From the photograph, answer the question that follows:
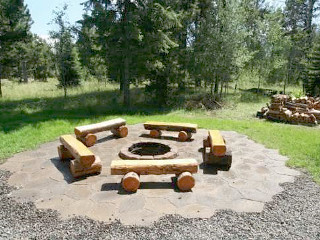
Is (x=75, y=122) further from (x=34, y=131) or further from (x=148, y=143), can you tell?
(x=148, y=143)

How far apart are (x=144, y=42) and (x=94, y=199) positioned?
34.9 feet

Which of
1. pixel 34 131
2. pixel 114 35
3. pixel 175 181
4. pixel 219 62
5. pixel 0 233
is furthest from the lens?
pixel 219 62

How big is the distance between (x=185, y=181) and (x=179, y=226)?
44.2 inches

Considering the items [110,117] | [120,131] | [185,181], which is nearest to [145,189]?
[185,181]

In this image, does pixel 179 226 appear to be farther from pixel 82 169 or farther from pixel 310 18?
pixel 310 18

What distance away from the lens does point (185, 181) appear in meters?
4.91

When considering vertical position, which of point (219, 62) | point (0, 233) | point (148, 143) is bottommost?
point (0, 233)

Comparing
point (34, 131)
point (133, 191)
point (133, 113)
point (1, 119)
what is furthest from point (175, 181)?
point (1, 119)

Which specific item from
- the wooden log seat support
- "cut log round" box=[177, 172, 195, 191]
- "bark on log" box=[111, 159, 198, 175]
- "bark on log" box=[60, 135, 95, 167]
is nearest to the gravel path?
"cut log round" box=[177, 172, 195, 191]

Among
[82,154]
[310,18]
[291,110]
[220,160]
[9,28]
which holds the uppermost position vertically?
[310,18]

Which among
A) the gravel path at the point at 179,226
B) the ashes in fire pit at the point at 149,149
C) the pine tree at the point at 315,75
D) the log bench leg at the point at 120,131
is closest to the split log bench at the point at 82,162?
the gravel path at the point at 179,226

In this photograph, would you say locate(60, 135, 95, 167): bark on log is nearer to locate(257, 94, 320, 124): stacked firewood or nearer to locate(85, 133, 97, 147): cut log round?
locate(85, 133, 97, 147): cut log round

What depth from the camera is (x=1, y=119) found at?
1172 centimetres

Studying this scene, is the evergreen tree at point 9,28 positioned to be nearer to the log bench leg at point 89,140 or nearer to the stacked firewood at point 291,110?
the log bench leg at point 89,140
